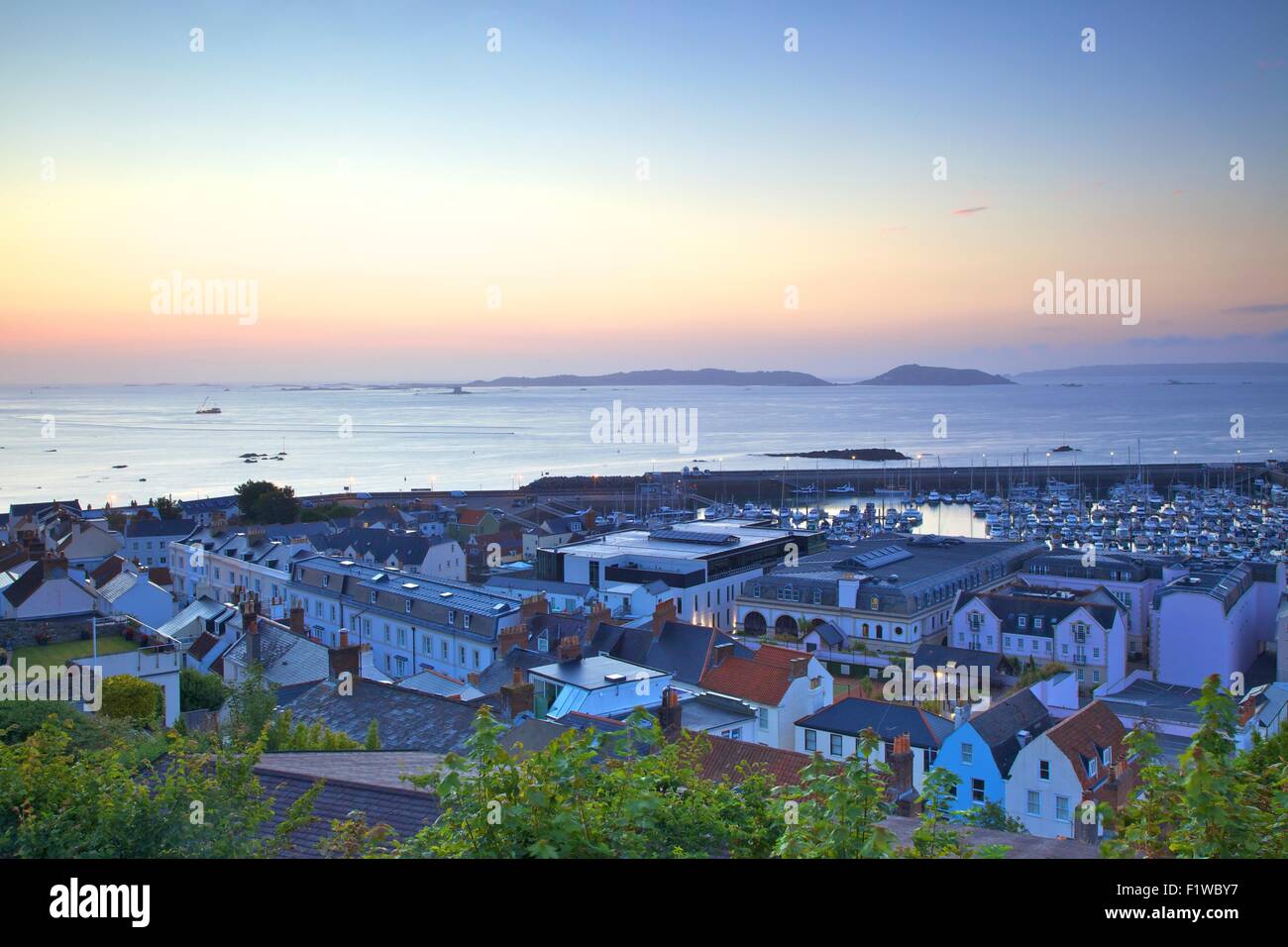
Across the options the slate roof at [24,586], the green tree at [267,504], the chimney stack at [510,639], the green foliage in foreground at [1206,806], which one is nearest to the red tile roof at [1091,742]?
the green foliage in foreground at [1206,806]

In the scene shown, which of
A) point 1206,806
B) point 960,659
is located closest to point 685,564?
point 960,659

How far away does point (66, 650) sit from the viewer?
1333cm

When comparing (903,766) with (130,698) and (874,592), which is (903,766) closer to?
(130,698)

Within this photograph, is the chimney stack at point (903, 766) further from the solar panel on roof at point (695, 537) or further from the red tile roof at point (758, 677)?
the solar panel on roof at point (695, 537)

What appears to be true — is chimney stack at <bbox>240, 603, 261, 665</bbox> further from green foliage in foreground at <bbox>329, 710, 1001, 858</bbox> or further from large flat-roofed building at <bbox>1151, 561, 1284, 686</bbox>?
large flat-roofed building at <bbox>1151, 561, 1284, 686</bbox>

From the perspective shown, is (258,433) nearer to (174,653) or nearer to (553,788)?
(174,653)

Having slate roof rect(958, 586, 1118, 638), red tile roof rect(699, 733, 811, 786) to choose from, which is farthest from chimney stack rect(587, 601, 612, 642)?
slate roof rect(958, 586, 1118, 638)

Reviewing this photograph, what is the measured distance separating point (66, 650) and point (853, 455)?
91397 millimetres

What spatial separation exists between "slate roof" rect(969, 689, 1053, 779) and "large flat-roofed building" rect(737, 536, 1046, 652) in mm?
11511

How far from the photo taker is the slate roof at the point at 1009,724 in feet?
43.0

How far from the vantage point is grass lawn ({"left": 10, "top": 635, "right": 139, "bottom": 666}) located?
42.1ft

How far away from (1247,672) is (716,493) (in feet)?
170
